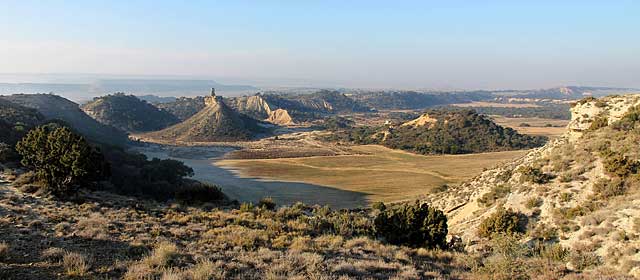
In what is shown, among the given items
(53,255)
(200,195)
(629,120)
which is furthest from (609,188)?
(200,195)

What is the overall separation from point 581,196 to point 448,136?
66.9 metres

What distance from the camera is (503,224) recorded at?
1625 centimetres

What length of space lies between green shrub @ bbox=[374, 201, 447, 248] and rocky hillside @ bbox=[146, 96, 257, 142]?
91.7m

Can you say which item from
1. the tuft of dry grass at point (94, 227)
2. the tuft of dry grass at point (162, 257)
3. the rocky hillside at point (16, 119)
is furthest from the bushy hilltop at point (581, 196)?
the rocky hillside at point (16, 119)

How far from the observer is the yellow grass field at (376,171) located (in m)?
41.8

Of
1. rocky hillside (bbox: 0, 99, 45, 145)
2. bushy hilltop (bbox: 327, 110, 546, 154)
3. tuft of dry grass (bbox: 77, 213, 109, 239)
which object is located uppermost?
rocky hillside (bbox: 0, 99, 45, 145)

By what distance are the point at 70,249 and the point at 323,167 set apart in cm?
4917

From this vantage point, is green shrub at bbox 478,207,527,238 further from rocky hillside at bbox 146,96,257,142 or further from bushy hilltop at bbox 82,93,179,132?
bushy hilltop at bbox 82,93,179,132

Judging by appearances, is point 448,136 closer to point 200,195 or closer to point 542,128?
point 542,128

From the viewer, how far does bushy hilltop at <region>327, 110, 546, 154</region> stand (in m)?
75.6

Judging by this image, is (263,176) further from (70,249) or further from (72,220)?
(70,249)

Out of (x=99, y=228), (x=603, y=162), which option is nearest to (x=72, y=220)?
(x=99, y=228)

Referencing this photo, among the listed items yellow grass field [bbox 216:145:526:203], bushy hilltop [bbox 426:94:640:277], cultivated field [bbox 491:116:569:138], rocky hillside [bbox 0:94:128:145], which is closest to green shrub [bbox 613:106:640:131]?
bushy hilltop [bbox 426:94:640:277]

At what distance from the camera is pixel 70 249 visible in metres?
9.16
